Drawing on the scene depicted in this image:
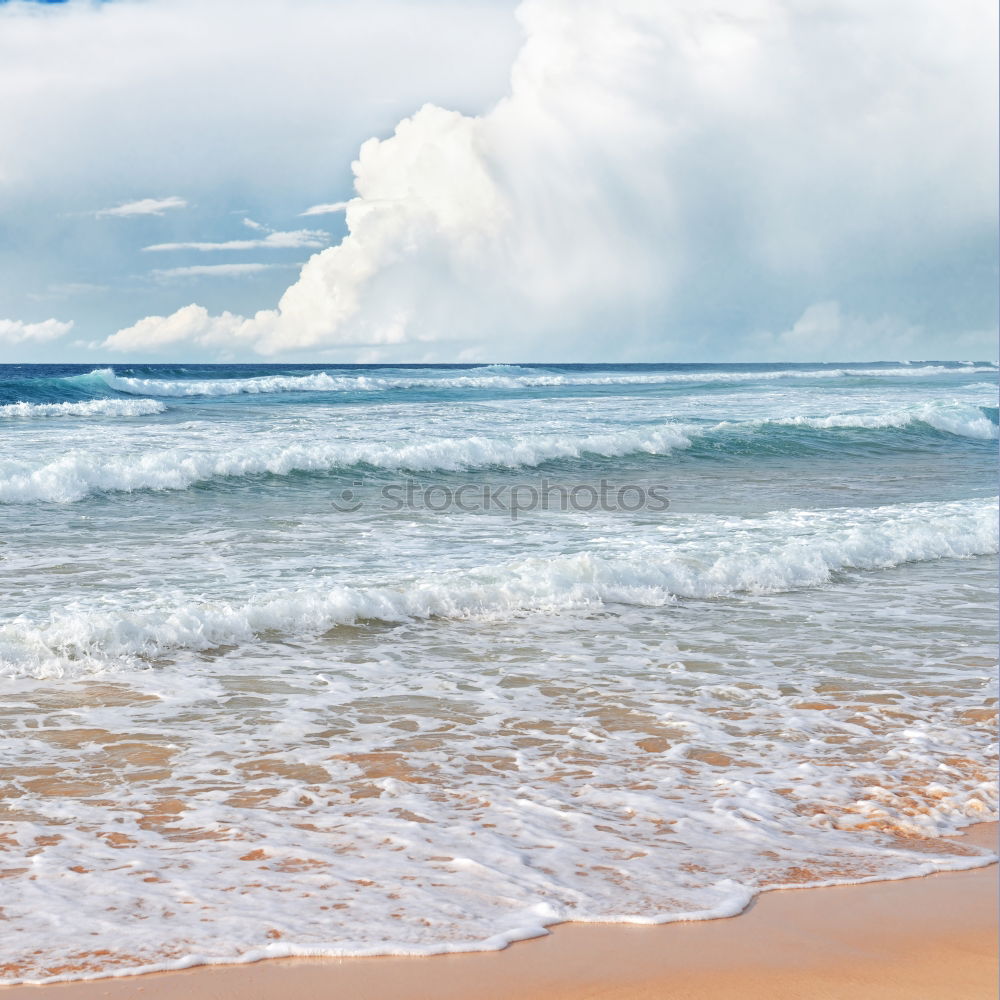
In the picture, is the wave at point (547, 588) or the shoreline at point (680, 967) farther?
the wave at point (547, 588)

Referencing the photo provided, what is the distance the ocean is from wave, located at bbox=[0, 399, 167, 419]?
13378 millimetres

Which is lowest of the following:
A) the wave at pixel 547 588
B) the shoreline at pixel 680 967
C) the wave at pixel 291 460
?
the shoreline at pixel 680 967

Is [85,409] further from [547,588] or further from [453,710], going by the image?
[453,710]

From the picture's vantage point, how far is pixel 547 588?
8742 mm

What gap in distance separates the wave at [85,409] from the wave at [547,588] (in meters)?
21.1

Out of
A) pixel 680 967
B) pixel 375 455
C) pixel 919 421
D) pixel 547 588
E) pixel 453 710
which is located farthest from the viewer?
pixel 919 421

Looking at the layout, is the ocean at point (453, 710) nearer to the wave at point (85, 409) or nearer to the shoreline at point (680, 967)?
the shoreline at point (680, 967)

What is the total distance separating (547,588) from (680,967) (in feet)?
18.3

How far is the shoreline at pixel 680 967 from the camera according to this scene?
307 centimetres

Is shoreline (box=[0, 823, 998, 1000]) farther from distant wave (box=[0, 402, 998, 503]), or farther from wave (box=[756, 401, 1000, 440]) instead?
wave (box=[756, 401, 1000, 440])

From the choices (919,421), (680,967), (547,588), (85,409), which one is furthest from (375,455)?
(919,421)

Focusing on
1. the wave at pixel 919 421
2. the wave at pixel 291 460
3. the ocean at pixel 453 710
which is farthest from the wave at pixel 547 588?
the wave at pixel 919 421

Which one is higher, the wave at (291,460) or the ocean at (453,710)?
the wave at (291,460)

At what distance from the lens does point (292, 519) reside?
1288 cm
